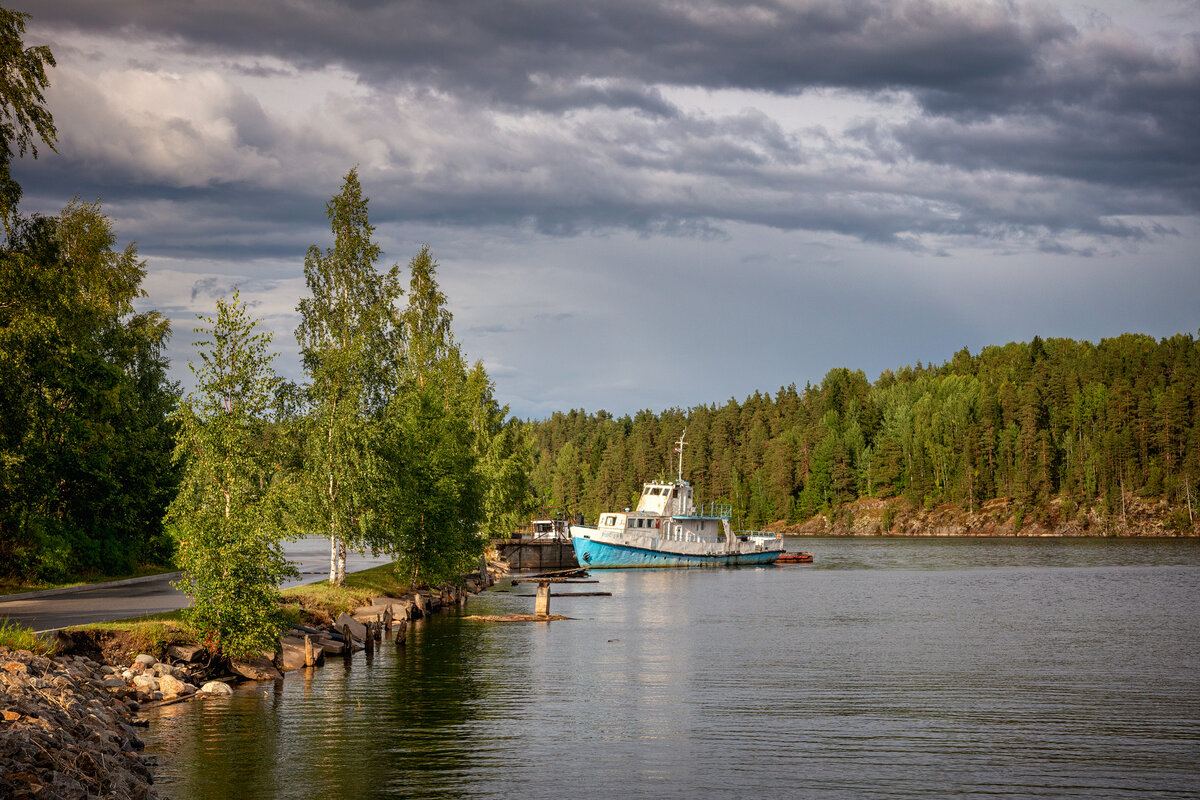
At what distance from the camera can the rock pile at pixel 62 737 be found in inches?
599

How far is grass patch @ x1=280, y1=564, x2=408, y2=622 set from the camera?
39.4m

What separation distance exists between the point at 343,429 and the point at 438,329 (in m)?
31.9

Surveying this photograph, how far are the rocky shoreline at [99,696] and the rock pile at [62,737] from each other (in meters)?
0.02

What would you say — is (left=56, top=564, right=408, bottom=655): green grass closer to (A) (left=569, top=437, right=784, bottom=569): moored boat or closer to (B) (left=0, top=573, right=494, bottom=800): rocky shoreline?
(B) (left=0, top=573, right=494, bottom=800): rocky shoreline

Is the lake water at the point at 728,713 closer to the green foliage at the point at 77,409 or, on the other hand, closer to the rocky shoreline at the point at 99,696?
the rocky shoreline at the point at 99,696

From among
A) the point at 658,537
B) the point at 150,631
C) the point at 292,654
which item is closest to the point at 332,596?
the point at 292,654

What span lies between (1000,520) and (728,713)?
6058 inches

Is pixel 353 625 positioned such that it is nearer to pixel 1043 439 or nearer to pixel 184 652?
pixel 184 652

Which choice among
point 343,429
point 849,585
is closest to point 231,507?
point 343,429

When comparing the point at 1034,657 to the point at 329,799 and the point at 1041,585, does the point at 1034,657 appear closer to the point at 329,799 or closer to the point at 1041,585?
the point at 329,799

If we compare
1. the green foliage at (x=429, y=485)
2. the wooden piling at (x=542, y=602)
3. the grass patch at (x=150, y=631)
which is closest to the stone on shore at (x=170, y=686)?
the grass patch at (x=150, y=631)

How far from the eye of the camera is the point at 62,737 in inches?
687

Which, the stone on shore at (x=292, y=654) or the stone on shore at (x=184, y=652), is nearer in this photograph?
the stone on shore at (x=184, y=652)

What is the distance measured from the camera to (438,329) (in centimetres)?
7550
